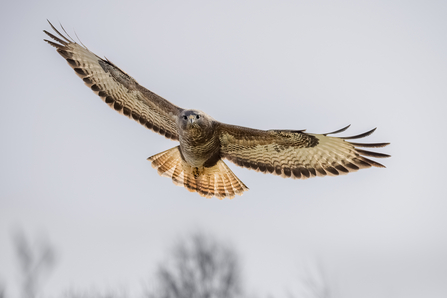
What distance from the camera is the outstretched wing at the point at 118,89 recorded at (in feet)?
19.7

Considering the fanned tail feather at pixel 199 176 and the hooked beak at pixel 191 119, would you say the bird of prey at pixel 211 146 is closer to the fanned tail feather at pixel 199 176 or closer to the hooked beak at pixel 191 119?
the fanned tail feather at pixel 199 176

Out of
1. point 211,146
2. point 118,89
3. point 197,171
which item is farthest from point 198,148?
point 118,89

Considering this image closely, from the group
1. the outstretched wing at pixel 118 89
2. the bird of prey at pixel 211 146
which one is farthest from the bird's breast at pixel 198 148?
the outstretched wing at pixel 118 89

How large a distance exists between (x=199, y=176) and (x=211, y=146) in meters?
0.92

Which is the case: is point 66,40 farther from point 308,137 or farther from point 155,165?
point 308,137

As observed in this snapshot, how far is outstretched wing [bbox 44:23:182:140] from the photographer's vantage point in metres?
5.99

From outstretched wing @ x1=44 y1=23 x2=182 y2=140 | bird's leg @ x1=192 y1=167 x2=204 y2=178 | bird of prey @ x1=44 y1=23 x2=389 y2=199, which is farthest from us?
bird's leg @ x1=192 y1=167 x2=204 y2=178

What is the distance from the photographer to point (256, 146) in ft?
19.7

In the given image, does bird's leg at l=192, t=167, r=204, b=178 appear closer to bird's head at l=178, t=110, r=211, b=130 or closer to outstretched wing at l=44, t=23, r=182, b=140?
outstretched wing at l=44, t=23, r=182, b=140

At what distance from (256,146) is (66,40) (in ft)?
10.5

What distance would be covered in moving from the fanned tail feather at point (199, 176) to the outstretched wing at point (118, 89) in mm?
441

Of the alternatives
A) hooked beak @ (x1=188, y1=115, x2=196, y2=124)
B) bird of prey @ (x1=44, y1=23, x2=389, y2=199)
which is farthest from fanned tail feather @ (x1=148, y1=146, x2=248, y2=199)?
hooked beak @ (x1=188, y1=115, x2=196, y2=124)

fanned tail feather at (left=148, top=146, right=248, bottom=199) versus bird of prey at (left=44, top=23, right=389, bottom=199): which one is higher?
bird of prey at (left=44, top=23, right=389, bottom=199)

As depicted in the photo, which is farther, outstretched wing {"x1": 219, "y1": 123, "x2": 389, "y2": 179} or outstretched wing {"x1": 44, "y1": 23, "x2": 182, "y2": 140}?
outstretched wing {"x1": 44, "y1": 23, "x2": 182, "y2": 140}
